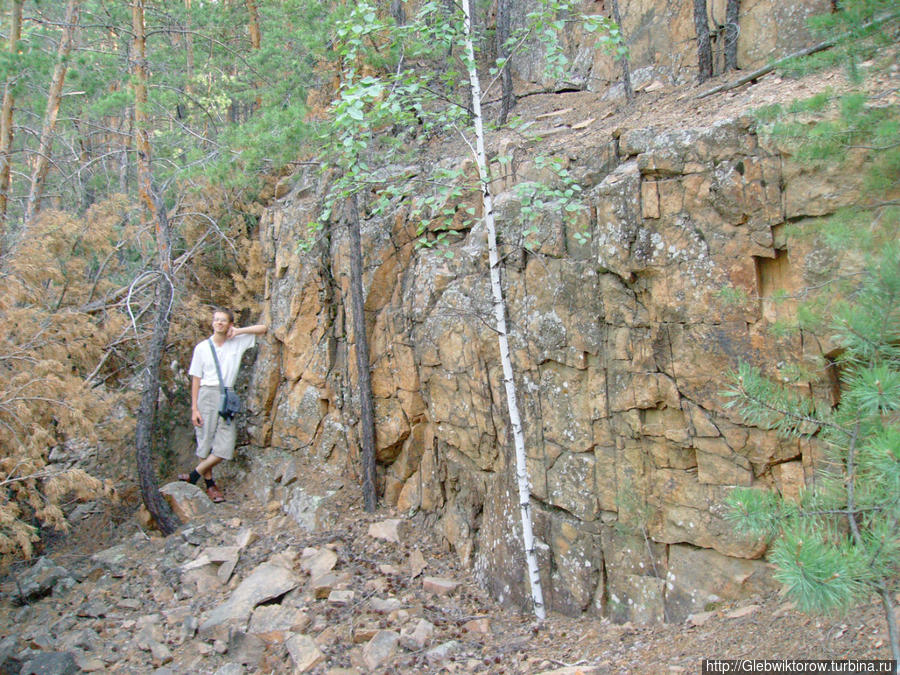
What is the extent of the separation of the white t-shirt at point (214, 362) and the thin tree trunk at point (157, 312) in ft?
1.67

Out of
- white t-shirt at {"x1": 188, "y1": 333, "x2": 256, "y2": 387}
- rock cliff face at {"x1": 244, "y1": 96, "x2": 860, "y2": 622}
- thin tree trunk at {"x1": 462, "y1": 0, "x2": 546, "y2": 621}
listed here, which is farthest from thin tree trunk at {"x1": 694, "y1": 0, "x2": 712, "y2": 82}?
white t-shirt at {"x1": 188, "y1": 333, "x2": 256, "y2": 387}

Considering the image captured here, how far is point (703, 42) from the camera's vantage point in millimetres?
6922

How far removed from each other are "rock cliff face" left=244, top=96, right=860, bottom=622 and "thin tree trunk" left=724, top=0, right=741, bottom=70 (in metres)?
1.87

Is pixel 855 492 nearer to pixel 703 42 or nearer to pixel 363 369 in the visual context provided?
pixel 703 42

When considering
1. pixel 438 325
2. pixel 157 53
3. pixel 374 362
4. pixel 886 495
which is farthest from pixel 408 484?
pixel 157 53

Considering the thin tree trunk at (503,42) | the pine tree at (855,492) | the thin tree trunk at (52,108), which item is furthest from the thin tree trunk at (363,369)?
the thin tree trunk at (52,108)

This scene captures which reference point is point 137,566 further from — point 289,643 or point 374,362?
point 374,362

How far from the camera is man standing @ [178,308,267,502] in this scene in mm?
8453

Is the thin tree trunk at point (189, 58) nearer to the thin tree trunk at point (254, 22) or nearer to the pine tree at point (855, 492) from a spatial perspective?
the thin tree trunk at point (254, 22)

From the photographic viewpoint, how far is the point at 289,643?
5859 millimetres

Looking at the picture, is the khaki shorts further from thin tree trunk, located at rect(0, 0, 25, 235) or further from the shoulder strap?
thin tree trunk, located at rect(0, 0, 25, 235)

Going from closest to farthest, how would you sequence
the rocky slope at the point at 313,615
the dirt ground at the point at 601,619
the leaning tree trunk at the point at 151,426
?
the dirt ground at the point at 601,619 < the rocky slope at the point at 313,615 < the leaning tree trunk at the point at 151,426

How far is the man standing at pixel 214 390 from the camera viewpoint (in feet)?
27.7

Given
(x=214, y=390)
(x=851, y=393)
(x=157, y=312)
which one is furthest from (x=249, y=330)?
(x=851, y=393)
